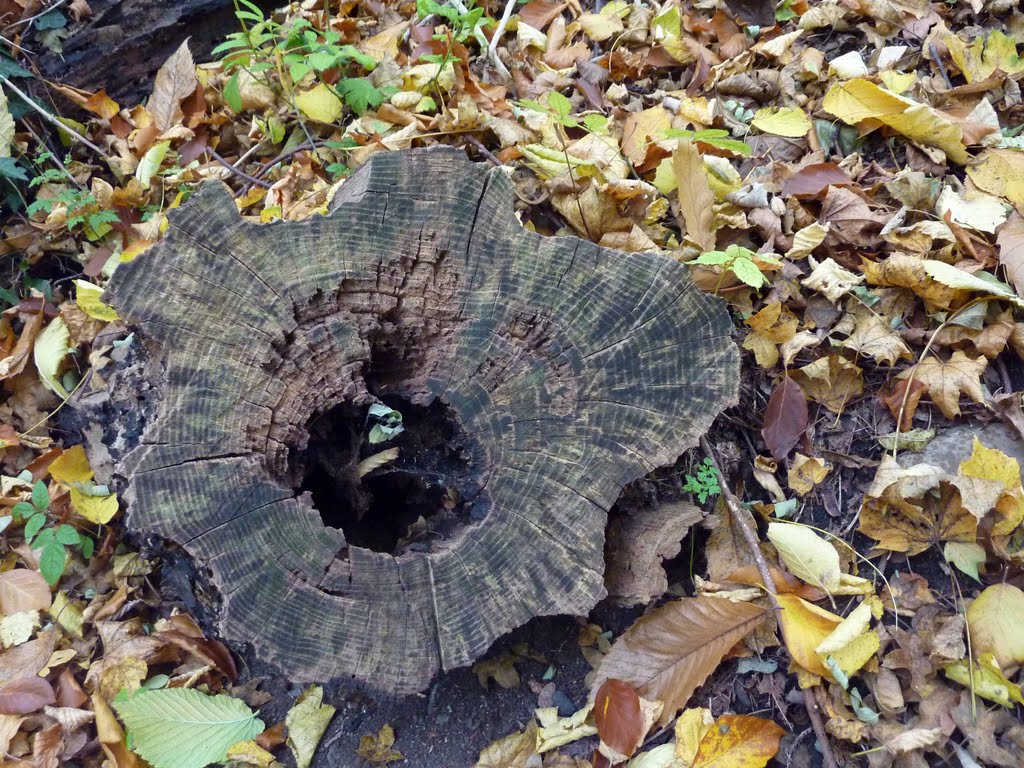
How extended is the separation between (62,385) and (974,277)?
3130 mm

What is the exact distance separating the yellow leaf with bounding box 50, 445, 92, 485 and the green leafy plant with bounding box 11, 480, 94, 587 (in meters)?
0.11

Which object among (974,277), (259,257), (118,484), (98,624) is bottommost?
(98,624)

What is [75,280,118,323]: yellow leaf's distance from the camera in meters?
2.57

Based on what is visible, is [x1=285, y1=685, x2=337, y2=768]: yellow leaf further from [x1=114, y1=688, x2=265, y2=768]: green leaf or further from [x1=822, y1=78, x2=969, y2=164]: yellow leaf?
[x1=822, y1=78, x2=969, y2=164]: yellow leaf

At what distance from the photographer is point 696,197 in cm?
236

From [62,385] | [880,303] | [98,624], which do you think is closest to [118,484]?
[98,624]

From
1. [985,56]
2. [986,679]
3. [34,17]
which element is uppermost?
[34,17]

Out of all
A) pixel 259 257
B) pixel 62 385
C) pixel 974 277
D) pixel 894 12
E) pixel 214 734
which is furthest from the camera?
pixel 894 12

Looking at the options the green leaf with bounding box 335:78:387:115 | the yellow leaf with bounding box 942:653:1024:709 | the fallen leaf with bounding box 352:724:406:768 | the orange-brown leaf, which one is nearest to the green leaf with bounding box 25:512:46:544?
the fallen leaf with bounding box 352:724:406:768

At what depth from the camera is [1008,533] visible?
1.91 meters

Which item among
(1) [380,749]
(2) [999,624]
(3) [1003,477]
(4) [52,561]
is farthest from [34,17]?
(2) [999,624]

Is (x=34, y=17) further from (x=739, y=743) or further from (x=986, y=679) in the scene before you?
(x=986, y=679)

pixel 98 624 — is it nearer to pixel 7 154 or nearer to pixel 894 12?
pixel 7 154

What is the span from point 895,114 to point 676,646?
2.01 m
